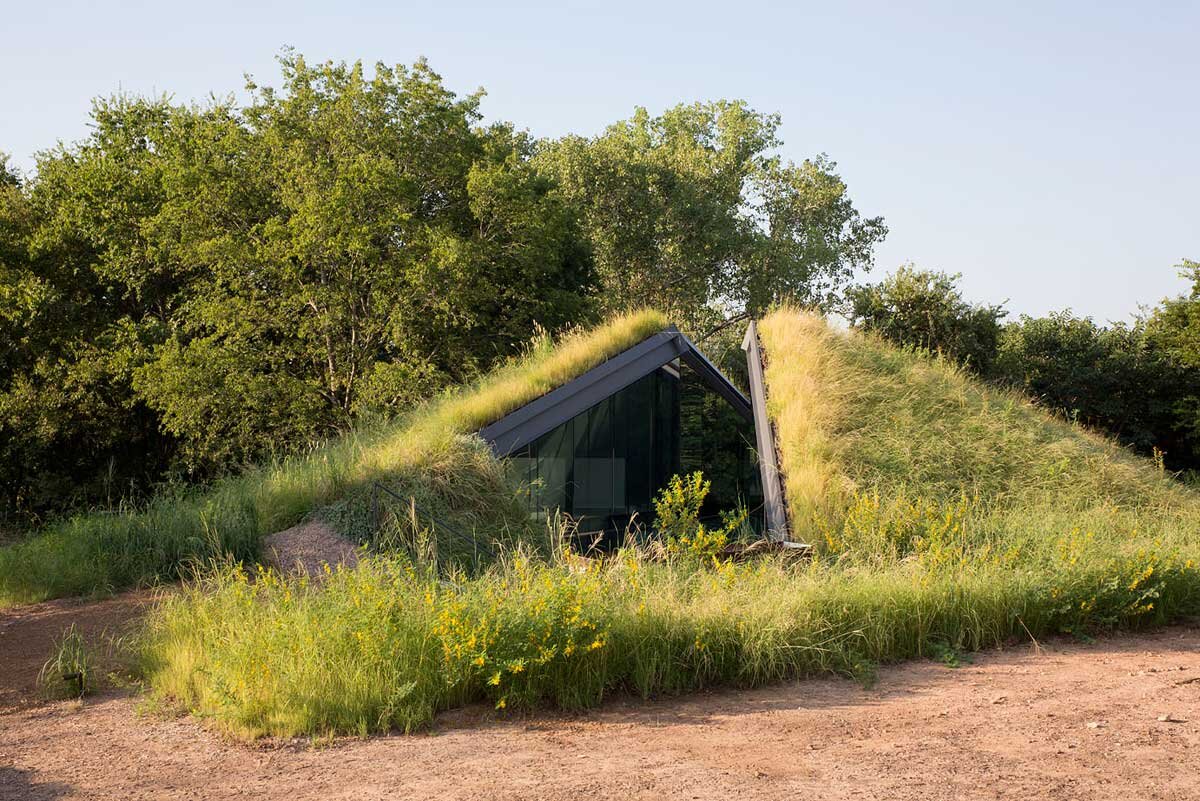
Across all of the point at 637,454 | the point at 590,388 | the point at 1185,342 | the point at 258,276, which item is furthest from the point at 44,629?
the point at 1185,342

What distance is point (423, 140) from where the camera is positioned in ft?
65.5

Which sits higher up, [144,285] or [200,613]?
[144,285]

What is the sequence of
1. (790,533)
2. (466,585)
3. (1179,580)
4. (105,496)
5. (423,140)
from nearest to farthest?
(466,585) → (1179,580) → (790,533) → (423,140) → (105,496)

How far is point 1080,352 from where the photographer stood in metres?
23.7

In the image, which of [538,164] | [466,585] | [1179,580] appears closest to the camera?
[466,585]

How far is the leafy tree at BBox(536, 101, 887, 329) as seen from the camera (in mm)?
32156

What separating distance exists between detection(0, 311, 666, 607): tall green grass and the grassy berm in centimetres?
7

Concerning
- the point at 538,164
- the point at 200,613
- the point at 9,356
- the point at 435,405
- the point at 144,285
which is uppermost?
the point at 538,164

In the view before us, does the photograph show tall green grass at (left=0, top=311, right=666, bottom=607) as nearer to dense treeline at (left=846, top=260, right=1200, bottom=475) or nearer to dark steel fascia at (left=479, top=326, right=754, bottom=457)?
dark steel fascia at (left=479, top=326, right=754, bottom=457)

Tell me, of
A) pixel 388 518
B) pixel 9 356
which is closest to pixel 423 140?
pixel 9 356

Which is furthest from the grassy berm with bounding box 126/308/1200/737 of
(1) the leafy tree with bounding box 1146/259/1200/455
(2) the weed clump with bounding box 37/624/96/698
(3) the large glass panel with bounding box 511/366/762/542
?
(1) the leafy tree with bounding box 1146/259/1200/455

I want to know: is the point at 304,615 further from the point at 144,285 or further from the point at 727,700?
the point at 144,285

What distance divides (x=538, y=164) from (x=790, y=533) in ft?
79.4

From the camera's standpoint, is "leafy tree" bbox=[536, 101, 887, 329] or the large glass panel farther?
"leafy tree" bbox=[536, 101, 887, 329]
